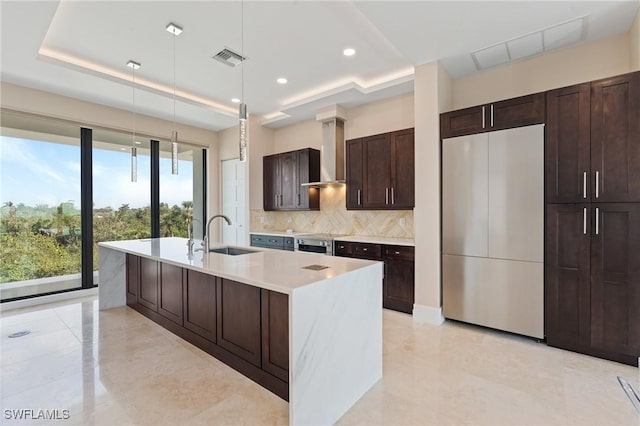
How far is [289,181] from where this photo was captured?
5.60 metres

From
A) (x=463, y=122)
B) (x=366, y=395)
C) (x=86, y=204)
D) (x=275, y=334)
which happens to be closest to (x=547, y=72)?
(x=463, y=122)

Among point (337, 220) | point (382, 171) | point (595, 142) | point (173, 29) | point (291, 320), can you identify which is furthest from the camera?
point (337, 220)

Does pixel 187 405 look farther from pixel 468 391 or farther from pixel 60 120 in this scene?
pixel 60 120

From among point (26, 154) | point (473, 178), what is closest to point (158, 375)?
point (473, 178)

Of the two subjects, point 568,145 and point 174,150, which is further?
point 174,150

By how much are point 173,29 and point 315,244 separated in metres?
3.17

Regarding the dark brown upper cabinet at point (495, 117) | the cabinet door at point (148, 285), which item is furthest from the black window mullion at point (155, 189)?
the dark brown upper cabinet at point (495, 117)

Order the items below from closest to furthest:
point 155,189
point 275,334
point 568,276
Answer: point 275,334 < point 568,276 < point 155,189

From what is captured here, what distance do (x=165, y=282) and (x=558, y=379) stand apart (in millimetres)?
3758

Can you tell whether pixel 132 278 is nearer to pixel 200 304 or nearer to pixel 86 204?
pixel 86 204

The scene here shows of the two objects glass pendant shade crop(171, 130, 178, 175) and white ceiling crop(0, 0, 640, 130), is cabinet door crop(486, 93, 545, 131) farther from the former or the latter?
glass pendant shade crop(171, 130, 178, 175)

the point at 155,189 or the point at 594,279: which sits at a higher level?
the point at 155,189

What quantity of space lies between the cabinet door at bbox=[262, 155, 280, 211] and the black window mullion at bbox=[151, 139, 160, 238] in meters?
1.90

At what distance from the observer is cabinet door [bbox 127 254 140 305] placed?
4.03 m
